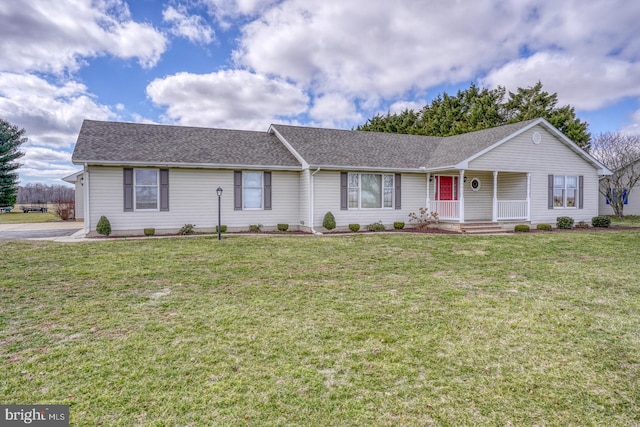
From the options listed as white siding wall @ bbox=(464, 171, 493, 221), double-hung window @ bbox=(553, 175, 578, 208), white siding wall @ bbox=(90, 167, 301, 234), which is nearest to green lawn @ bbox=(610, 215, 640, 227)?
double-hung window @ bbox=(553, 175, 578, 208)

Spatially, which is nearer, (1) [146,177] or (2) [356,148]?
(1) [146,177]

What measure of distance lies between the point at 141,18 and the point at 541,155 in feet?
58.7

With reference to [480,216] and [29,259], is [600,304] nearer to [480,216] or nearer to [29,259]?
[29,259]

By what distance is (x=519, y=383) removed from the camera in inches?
122

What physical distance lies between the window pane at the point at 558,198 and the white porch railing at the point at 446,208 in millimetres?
5632

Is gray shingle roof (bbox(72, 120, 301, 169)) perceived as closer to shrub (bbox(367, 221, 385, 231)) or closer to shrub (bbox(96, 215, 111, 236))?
shrub (bbox(96, 215, 111, 236))

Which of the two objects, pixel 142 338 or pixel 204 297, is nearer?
pixel 142 338

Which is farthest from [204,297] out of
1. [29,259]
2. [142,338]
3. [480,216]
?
[480,216]

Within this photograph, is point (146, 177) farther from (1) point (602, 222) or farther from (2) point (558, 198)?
(1) point (602, 222)

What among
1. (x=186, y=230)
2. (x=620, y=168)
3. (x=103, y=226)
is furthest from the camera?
(x=620, y=168)

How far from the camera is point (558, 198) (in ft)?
57.0

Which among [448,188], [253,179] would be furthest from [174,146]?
[448,188]

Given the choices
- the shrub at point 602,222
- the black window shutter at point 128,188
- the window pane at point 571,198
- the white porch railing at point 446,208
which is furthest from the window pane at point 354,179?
the shrub at point 602,222

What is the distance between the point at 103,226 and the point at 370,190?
1055cm
